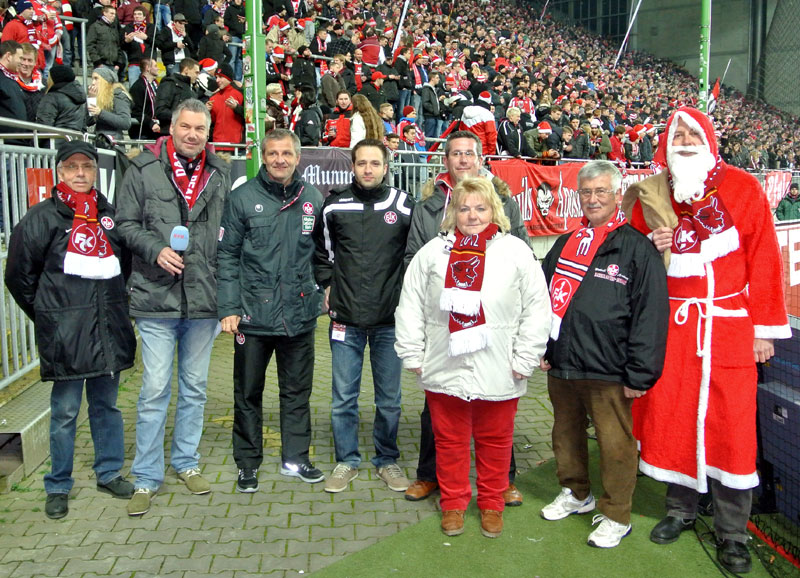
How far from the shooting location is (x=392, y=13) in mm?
21547

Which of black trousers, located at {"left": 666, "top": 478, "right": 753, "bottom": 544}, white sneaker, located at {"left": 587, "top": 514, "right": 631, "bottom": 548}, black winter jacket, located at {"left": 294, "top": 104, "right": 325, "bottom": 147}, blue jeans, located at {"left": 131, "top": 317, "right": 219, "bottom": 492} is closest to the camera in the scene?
black trousers, located at {"left": 666, "top": 478, "right": 753, "bottom": 544}

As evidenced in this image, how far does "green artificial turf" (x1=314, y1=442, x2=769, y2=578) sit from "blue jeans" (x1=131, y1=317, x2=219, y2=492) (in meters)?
1.38

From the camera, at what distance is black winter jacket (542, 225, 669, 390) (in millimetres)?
3621

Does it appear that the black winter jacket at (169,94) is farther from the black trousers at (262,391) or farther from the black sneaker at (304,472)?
the black sneaker at (304,472)

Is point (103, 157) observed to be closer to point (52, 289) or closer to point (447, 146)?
point (52, 289)

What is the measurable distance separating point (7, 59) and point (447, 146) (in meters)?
5.05

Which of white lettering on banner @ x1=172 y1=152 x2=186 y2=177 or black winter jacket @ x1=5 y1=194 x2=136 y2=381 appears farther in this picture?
white lettering on banner @ x1=172 y1=152 x2=186 y2=177

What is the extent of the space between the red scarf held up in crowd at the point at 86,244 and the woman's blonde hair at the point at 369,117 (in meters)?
5.54

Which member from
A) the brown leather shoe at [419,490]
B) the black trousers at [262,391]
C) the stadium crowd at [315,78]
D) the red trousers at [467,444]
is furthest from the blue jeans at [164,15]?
the red trousers at [467,444]

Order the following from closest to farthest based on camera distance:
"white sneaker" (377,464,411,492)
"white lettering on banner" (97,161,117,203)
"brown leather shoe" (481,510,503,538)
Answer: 1. "brown leather shoe" (481,510,503,538)
2. "white sneaker" (377,464,411,492)
3. "white lettering on banner" (97,161,117,203)

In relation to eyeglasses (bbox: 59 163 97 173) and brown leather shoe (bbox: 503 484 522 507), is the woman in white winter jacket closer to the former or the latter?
brown leather shoe (bbox: 503 484 522 507)

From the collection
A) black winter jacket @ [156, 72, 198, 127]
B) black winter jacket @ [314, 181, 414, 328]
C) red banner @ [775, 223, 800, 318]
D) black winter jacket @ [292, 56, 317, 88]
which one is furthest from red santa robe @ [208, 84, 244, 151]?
red banner @ [775, 223, 800, 318]

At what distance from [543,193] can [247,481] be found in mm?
9980

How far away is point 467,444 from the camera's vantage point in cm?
395
